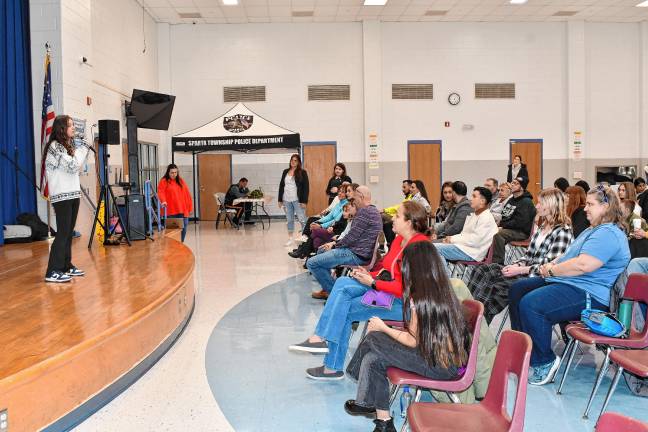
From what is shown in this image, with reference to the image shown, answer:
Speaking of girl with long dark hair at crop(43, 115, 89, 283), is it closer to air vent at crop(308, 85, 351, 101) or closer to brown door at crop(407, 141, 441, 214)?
air vent at crop(308, 85, 351, 101)

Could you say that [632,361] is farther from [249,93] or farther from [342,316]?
[249,93]

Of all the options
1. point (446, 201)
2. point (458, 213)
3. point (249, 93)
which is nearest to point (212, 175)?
point (249, 93)

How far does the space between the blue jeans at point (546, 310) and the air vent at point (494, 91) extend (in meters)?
12.8

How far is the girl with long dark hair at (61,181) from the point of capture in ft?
16.0

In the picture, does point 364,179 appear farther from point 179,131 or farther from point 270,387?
point 270,387

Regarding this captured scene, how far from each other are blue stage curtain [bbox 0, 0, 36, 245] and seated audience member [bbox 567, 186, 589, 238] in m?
6.42

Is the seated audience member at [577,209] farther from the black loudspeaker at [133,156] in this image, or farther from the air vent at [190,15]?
the air vent at [190,15]

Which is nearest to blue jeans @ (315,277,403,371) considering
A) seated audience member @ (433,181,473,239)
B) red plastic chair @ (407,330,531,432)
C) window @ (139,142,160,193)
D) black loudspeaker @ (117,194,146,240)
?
red plastic chair @ (407,330,531,432)

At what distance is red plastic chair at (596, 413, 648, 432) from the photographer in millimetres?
1428

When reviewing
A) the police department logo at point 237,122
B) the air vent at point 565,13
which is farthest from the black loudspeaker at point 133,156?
the air vent at point 565,13

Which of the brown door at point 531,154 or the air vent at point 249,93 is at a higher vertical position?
the air vent at point 249,93

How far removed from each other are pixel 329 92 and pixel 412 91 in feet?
6.82

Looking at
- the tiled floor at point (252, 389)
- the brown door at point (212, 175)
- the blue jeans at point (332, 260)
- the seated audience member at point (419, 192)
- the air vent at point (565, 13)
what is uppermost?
the air vent at point (565, 13)

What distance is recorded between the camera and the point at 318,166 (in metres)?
15.8
